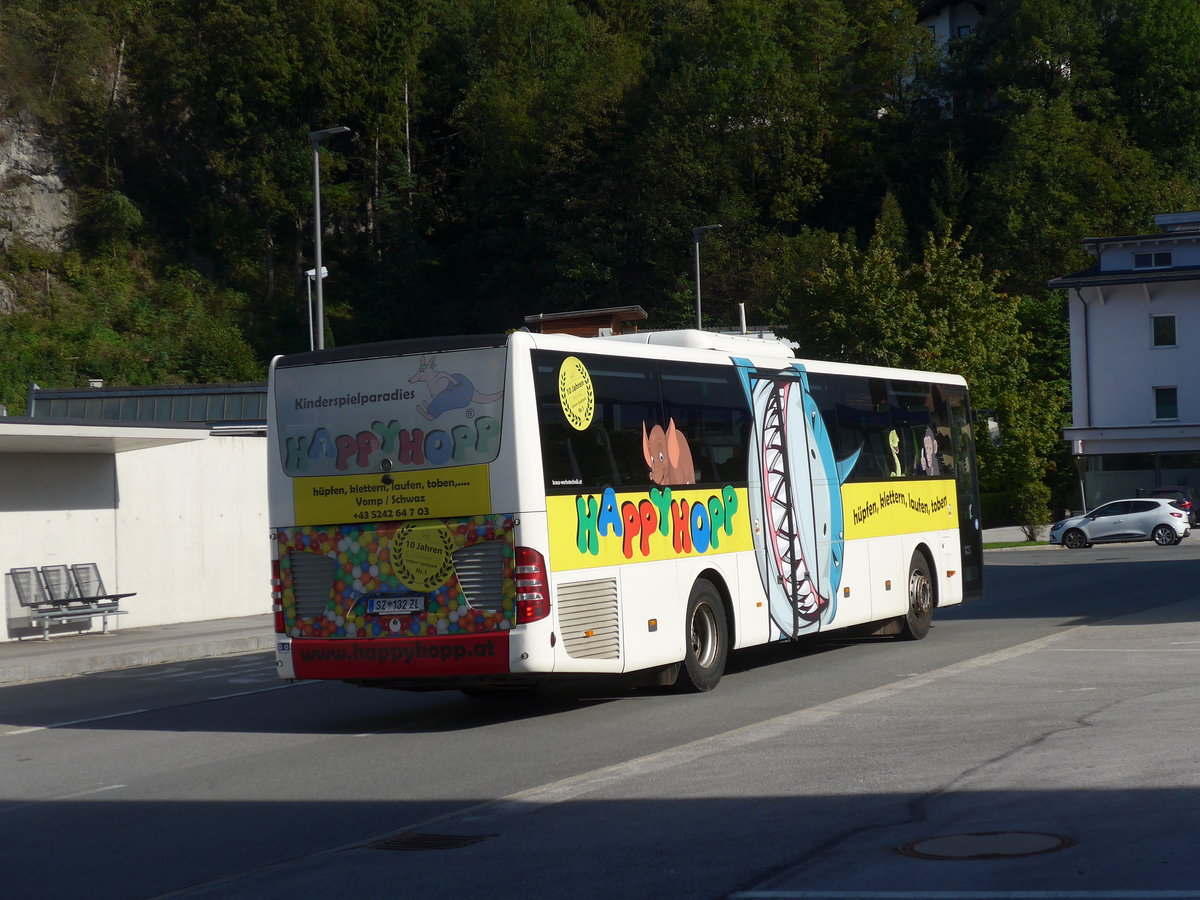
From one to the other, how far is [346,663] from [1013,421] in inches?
1423

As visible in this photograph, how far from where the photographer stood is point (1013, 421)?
4488 cm

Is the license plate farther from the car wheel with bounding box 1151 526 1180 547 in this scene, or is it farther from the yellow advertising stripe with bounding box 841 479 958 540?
the car wheel with bounding box 1151 526 1180 547

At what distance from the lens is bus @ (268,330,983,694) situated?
11508 mm

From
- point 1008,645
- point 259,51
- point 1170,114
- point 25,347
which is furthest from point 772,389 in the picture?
point 1170,114

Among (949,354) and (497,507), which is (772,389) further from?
(949,354)

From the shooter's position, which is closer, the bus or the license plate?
the bus

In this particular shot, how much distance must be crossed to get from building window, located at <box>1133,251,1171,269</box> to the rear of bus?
53311 mm

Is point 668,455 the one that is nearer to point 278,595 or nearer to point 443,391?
point 443,391

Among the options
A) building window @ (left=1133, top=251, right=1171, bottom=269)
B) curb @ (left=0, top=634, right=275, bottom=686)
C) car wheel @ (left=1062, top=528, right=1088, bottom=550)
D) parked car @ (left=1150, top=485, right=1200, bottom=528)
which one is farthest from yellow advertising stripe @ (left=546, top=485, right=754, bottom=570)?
building window @ (left=1133, top=251, right=1171, bottom=269)

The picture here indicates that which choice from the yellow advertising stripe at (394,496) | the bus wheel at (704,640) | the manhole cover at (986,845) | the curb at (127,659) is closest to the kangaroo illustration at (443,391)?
the yellow advertising stripe at (394,496)

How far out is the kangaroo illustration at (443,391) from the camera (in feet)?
38.2

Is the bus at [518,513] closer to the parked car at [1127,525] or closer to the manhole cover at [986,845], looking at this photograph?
the manhole cover at [986,845]

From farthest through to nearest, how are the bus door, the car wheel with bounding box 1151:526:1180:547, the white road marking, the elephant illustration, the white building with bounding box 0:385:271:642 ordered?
1. the car wheel with bounding box 1151:526:1180:547
2. the white building with bounding box 0:385:271:642
3. the bus door
4. the elephant illustration
5. the white road marking

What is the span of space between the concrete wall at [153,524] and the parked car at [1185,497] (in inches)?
1297
